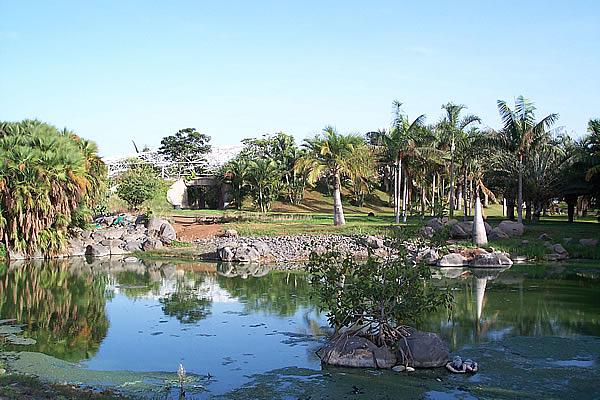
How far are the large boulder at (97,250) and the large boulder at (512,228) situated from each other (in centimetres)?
2516

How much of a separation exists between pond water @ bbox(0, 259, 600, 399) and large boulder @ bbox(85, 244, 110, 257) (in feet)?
28.6

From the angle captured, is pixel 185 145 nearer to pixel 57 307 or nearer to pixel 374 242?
pixel 374 242

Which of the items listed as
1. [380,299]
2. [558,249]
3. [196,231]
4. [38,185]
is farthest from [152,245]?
[380,299]

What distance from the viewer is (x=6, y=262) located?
35.9 meters

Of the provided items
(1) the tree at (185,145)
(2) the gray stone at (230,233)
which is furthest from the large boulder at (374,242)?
(1) the tree at (185,145)

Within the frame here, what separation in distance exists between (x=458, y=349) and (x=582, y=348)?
3.20m

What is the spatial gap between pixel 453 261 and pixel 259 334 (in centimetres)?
1932

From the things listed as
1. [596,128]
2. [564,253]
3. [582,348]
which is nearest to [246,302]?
[582,348]

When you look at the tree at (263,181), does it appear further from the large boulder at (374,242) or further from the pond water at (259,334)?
the pond water at (259,334)

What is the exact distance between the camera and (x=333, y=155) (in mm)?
44031

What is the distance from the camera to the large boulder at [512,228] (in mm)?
40156

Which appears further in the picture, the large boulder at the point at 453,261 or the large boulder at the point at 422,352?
the large boulder at the point at 453,261

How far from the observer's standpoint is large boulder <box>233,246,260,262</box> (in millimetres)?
37938

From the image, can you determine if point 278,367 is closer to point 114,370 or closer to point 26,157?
point 114,370
